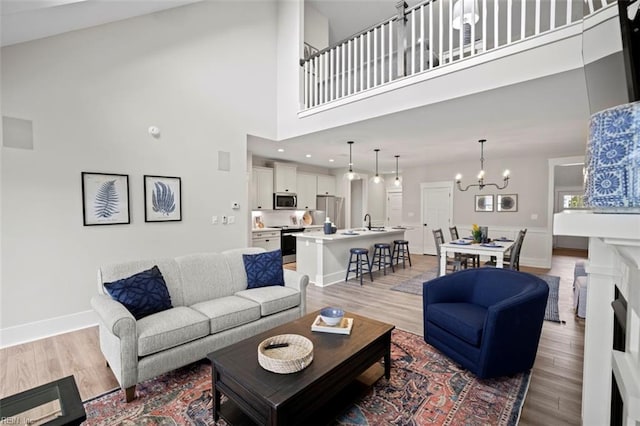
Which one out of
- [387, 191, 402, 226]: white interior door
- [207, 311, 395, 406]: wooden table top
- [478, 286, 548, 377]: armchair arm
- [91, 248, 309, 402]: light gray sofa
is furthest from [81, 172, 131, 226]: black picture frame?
[387, 191, 402, 226]: white interior door

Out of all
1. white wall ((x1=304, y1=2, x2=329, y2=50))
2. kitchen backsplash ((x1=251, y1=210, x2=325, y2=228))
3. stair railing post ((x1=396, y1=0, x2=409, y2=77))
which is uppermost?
white wall ((x1=304, y1=2, x2=329, y2=50))

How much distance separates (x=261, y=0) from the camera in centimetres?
514

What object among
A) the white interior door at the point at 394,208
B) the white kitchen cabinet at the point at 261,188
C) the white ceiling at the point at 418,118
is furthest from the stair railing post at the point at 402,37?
the white interior door at the point at 394,208

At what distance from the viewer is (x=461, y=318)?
7.95 feet

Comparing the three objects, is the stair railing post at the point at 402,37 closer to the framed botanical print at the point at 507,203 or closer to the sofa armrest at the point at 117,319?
the sofa armrest at the point at 117,319

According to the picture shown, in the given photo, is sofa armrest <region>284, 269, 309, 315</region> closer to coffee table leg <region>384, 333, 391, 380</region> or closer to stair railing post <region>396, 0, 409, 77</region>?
coffee table leg <region>384, 333, 391, 380</region>

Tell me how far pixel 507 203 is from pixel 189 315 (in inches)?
291

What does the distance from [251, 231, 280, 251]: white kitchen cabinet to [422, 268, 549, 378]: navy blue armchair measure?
4549mm

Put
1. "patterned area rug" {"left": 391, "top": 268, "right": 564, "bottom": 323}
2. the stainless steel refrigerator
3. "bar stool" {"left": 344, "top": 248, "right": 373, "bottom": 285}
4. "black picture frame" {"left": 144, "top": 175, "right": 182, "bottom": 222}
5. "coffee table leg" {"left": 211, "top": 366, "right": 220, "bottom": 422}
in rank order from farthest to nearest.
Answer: the stainless steel refrigerator → "bar stool" {"left": 344, "top": 248, "right": 373, "bottom": 285} → "black picture frame" {"left": 144, "top": 175, "right": 182, "bottom": 222} → "patterned area rug" {"left": 391, "top": 268, "right": 564, "bottom": 323} → "coffee table leg" {"left": 211, "top": 366, "right": 220, "bottom": 422}

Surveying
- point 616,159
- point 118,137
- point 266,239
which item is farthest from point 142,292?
point 266,239

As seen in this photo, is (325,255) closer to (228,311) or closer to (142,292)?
(228,311)

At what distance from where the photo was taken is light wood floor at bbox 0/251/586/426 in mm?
2064

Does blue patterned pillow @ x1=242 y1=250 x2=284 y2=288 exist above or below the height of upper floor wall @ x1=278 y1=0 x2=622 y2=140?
below

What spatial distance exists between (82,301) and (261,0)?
540 cm
